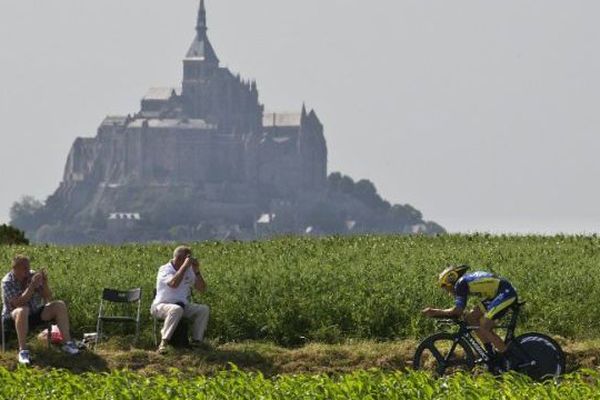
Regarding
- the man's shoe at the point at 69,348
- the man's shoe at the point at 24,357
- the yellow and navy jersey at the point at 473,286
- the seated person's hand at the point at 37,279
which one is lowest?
the man's shoe at the point at 24,357

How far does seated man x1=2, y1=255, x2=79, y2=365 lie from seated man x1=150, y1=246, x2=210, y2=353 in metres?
1.05

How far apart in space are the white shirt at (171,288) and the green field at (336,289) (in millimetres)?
1253

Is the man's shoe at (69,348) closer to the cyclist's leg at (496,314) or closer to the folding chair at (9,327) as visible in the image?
the folding chair at (9,327)

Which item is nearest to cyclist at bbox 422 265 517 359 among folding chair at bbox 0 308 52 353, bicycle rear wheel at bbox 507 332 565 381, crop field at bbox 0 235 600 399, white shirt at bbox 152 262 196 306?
bicycle rear wheel at bbox 507 332 565 381

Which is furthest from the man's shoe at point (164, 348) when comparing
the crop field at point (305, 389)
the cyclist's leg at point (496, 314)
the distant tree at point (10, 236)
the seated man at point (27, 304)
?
the distant tree at point (10, 236)

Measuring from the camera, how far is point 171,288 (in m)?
18.1

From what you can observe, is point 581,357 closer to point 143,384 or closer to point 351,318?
point 351,318

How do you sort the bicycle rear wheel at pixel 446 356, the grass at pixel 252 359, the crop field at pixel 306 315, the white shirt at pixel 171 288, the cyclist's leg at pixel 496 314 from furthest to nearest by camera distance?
the white shirt at pixel 171 288 < the grass at pixel 252 359 < the bicycle rear wheel at pixel 446 356 < the cyclist's leg at pixel 496 314 < the crop field at pixel 306 315

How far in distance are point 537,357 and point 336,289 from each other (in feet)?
18.2

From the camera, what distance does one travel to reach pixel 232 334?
1997 centimetres

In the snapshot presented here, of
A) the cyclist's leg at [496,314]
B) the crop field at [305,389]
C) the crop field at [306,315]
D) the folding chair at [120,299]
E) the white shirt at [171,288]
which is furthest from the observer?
the folding chair at [120,299]

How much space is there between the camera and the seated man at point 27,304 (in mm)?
17234

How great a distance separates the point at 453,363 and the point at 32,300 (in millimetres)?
4793

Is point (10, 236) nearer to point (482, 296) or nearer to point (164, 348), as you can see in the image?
point (164, 348)
